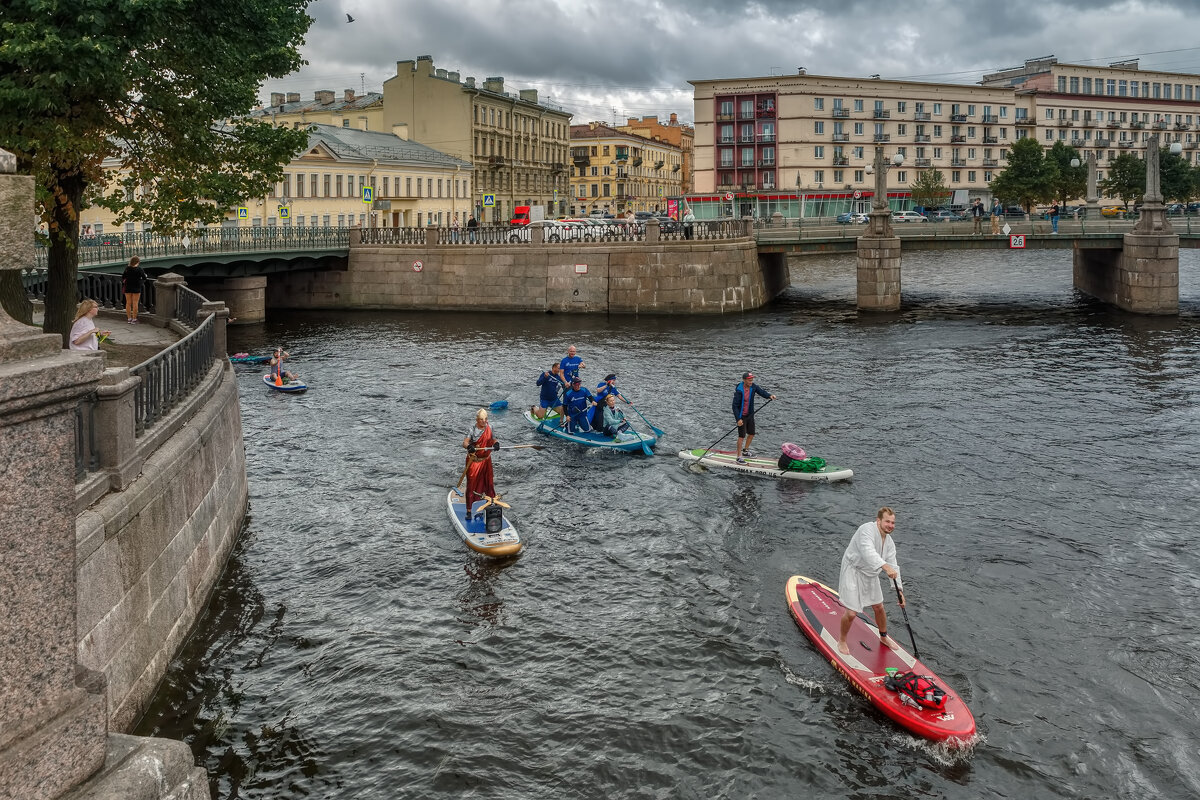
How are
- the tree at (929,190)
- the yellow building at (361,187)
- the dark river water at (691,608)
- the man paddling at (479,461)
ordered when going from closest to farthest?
the dark river water at (691,608) → the man paddling at (479,461) → the yellow building at (361,187) → the tree at (929,190)

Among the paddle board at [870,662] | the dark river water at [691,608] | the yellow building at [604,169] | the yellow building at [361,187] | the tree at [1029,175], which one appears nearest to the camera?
the dark river water at [691,608]

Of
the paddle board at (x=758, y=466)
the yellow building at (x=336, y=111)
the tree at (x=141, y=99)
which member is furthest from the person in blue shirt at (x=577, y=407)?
the yellow building at (x=336, y=111)

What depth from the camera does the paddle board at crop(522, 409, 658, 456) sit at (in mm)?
23859

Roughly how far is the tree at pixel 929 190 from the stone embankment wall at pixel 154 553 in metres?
90.5

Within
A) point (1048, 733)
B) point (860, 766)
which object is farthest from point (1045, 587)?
point (860, 766)

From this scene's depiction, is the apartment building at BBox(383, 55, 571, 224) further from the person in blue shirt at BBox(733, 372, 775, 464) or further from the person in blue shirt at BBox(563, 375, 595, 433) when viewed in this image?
the person in blue shirt at BBox(733, 372, 775, 464)

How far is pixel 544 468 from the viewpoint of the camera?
22719 mm

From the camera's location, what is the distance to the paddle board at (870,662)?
11.4m

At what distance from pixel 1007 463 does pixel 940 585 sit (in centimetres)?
814

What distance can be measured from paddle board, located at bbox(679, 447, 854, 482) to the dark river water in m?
0.36

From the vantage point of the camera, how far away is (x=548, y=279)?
5294 centimetres

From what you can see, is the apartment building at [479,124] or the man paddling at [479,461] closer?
the man paddling at [479,461]

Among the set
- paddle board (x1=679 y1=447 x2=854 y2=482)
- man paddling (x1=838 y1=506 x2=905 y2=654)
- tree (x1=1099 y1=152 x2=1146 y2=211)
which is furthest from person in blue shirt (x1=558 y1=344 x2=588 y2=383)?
tree (x1=1099 y1=152 x2=1146 y2=211)

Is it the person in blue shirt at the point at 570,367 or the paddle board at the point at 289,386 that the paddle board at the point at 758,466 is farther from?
the paddle board at the point at 289,386
